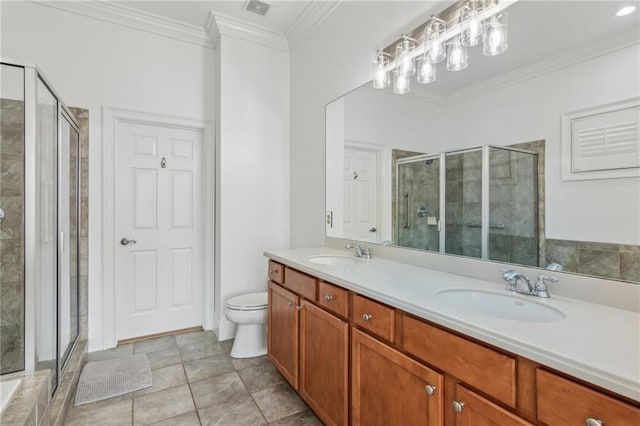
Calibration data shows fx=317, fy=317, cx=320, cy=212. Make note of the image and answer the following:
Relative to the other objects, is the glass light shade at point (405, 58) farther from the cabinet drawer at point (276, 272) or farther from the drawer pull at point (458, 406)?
the drawer pull at point (458, 406)

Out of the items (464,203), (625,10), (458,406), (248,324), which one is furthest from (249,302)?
(625,10)

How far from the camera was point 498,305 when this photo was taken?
1.23 meters

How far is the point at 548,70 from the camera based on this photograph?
1233mm

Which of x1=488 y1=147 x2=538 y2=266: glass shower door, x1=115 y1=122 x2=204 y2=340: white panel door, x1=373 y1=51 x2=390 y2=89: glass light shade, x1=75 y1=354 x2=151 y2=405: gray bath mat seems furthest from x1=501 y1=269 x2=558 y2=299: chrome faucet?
x1=115 y1=122 x2=204 y2=340: white panel door

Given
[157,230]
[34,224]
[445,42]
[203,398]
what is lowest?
[203,398]

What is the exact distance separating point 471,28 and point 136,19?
279cm

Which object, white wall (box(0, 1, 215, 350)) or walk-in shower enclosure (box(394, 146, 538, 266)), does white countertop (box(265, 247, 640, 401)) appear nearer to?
walk-in shower enclosure (box(394, 146, 538, 266))

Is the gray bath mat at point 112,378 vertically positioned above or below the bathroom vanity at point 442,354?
below

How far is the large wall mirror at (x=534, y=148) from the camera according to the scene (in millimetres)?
1054

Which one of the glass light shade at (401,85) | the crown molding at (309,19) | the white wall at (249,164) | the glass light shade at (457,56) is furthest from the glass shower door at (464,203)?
the white wall at (249,164)

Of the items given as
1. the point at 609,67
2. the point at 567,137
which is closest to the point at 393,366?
the point at 567,137

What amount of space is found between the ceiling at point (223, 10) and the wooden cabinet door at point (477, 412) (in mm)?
2849

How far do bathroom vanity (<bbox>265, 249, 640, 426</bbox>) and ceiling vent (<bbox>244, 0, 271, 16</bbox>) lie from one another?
2222 mm

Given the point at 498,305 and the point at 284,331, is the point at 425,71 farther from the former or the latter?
the point at 284,331
